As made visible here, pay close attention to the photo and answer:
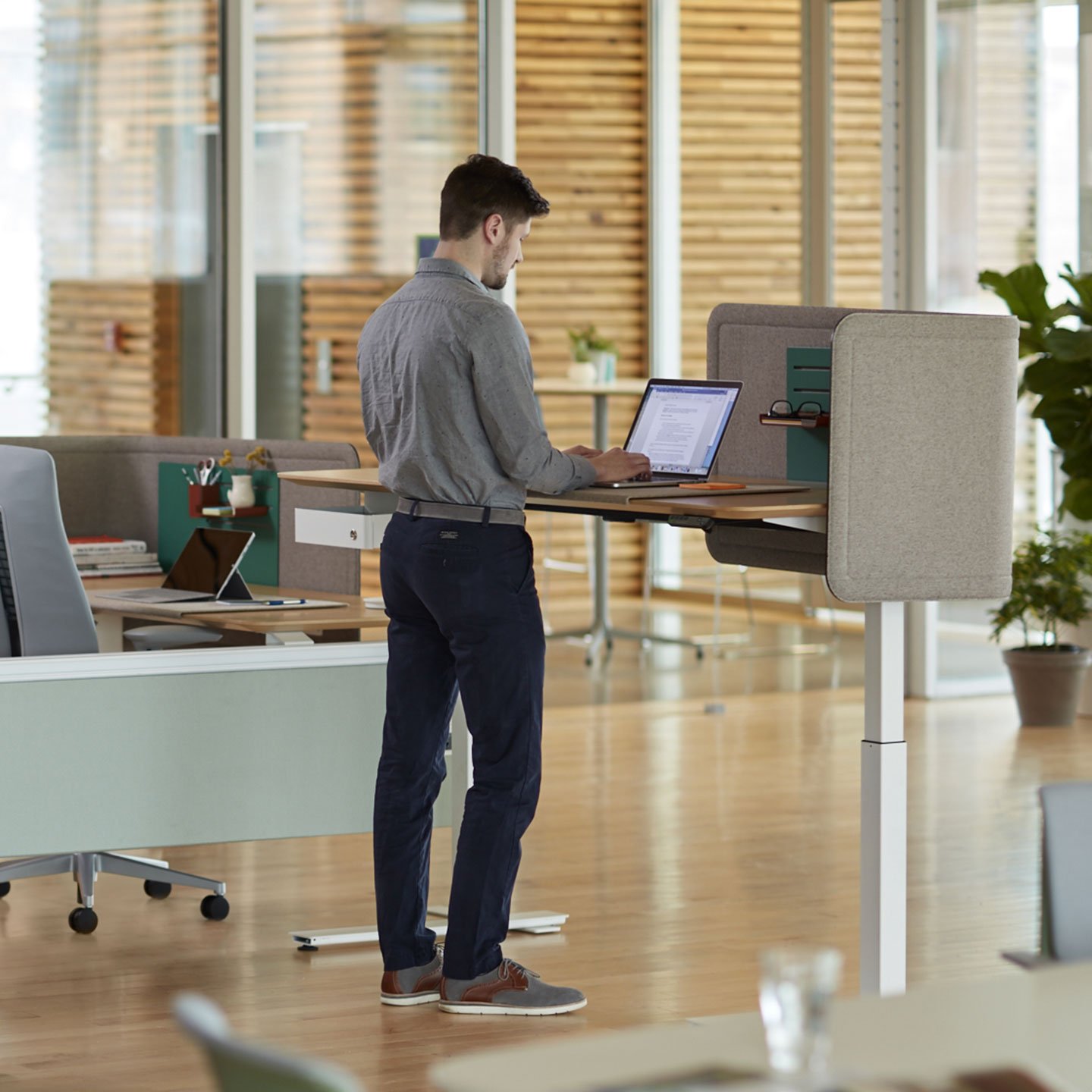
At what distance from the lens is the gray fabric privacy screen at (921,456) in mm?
3547

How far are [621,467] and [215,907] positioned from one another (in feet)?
5.91

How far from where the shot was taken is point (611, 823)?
614 centimetres

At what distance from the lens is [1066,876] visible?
2.35m

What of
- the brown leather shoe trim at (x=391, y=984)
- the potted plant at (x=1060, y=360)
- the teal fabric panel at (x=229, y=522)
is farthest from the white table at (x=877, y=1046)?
the potted plant at (x=1060, y=360)

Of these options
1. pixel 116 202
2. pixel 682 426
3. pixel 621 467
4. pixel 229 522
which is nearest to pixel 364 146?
pixel 116 202

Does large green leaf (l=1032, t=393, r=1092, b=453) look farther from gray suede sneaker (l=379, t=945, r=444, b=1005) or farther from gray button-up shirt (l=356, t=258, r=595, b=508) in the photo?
gray suede sneaker (l=379, t=945, r=444, b=1005)

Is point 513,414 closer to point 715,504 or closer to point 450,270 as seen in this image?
point 450,270

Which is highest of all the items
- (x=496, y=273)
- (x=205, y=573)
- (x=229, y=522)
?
(x=496, y=273)

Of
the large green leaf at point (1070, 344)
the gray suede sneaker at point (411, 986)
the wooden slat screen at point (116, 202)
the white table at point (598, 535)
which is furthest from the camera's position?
the white table at point (598, 535)

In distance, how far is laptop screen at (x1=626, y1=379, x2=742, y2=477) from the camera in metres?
3.96

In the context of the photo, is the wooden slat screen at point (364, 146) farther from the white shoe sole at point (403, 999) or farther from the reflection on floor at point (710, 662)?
the white shoe sole at point (403, 999)

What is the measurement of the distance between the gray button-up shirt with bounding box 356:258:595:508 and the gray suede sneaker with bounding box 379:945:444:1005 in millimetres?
993

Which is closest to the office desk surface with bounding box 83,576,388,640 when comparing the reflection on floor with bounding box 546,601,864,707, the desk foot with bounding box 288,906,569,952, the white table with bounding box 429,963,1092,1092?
the desk foot with bounding box 288,906,569,952

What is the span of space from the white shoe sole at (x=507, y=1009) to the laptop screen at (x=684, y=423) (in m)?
1.08
